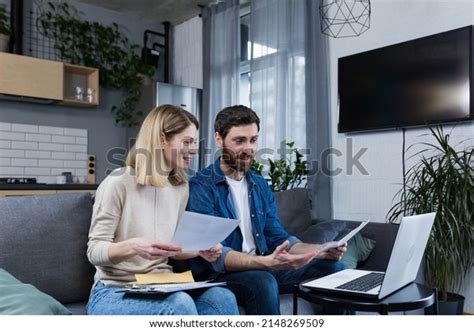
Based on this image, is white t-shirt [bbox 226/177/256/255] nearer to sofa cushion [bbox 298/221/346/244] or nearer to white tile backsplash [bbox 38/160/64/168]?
sofa cushion [bbox 298/221/346/244]

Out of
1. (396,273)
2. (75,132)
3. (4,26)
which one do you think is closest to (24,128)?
(75,132)

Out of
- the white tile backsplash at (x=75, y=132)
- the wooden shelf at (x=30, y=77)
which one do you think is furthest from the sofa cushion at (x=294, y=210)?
the white tile backsplash at (x=75, y=132)

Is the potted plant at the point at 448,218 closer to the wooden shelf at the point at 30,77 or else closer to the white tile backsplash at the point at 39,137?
the wooden shelf at the point at 30,77

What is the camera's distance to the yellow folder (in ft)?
4.40

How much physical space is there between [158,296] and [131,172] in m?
0.41

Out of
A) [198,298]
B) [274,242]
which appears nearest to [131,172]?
[198,298]

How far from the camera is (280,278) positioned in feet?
5.81

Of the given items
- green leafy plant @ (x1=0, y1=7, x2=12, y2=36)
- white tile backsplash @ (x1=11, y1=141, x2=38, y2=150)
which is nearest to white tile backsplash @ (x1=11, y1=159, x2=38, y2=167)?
white tile backsplash @ (x1=11, y1=141, x2=38, y2=150)

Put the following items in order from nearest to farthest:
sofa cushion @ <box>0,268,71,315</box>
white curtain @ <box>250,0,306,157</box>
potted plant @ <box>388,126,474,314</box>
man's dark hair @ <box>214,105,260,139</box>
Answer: sofa cushion @ <box>0,268,71,315</box>, man's dark hair @ <box>214,105,260,139</box>, potted plant @ <box>388,126,474,314</box>, white curtain @ <box>250,0,306,157</box>

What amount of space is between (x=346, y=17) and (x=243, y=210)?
2217 mm

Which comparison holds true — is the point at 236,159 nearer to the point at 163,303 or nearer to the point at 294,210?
the point at 163,303

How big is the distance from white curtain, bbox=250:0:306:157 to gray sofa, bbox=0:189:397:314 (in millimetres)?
2059

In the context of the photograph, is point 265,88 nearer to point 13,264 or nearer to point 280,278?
point 280,278

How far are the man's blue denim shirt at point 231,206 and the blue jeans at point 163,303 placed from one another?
21 cm
